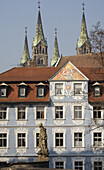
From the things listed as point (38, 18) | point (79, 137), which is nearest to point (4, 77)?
point (79, 137)

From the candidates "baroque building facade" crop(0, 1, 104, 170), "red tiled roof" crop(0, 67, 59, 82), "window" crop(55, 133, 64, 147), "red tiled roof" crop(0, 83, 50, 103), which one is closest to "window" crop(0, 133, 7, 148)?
"baroque building facade" crop(0, 1, 104, 170)

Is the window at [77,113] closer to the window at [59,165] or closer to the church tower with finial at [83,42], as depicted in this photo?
the window at [59,165]

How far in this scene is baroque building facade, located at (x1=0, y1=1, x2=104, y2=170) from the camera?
3959 cm

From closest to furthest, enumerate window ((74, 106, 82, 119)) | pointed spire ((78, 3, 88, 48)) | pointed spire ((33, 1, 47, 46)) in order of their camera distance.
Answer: window ((74, 106, 82, 119)) → pointed spire ((78, 3, 88, 48)) → pointed spire ((33, 1, 47, 46))

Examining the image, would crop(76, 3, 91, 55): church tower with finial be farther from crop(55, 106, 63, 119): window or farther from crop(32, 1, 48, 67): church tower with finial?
crop(55, 106, 63, 119): window

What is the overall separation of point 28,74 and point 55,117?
5186 millimetres

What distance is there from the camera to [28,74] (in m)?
42.8

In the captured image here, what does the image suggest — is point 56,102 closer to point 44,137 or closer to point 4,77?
point 4,77

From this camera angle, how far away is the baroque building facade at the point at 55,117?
39594mm

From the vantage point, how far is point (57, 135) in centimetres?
4012

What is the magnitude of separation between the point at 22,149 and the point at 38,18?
12327cm

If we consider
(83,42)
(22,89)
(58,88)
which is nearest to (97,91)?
(58,88)

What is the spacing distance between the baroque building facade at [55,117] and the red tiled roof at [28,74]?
0.95 feet

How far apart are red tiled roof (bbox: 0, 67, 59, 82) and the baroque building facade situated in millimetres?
290
